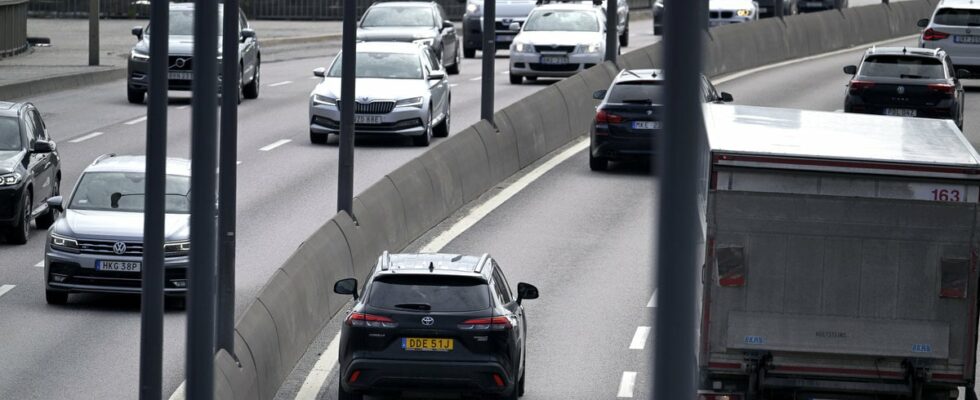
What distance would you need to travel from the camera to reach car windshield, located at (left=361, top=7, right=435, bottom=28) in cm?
4184

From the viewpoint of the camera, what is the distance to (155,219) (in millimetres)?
13320

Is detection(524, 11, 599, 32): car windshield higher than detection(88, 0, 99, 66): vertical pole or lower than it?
higher

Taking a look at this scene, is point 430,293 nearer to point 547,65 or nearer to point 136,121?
point 136,121

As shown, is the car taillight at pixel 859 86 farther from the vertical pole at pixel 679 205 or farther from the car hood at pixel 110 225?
the vertical pole at pixel 679 205

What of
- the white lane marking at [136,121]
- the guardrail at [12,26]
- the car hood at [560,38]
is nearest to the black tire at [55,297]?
the white lane marking at [136,121]

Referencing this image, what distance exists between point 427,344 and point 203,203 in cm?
297

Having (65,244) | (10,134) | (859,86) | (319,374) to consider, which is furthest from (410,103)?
(319,374)

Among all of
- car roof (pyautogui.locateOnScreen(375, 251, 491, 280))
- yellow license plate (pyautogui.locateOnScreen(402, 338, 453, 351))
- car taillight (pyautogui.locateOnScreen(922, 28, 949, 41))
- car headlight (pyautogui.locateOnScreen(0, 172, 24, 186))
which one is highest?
car taillight (pyautogui.locateOnScreen(922, 28, 949, 41))

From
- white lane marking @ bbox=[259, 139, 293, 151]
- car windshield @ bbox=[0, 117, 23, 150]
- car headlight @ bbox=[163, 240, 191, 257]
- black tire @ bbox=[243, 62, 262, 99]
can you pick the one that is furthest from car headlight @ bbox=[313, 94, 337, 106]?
car headlight @ bbox=[163, 240, 191, 257]

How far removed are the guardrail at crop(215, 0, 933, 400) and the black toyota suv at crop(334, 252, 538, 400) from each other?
3.11ft

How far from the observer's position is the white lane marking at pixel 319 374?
15953 mm

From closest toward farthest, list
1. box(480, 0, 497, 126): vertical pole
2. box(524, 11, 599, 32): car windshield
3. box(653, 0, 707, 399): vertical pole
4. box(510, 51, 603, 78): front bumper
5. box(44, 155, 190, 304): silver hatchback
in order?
box(653, 0, 707, 399): vertical pole, box(44, 155, 190, 304): silver hatchback, box(480, 0, 497, 126): vertical pole, box(510, 51, 603, 78): front bumper, box(524, 11, 599, 32): car windshield

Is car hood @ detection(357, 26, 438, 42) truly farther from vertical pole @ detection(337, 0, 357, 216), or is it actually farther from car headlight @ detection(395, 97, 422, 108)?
vertical pole @ detection(337, 0, 357, 216)

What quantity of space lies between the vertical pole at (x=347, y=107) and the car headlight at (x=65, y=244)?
283 centimetres
